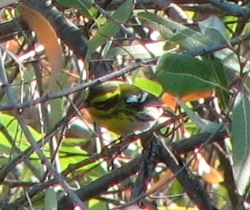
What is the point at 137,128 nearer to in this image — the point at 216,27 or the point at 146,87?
the point at 146,87

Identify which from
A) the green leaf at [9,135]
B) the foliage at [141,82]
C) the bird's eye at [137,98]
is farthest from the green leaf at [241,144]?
the green leaf at [9,135]

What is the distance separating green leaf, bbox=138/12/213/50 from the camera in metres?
1.50

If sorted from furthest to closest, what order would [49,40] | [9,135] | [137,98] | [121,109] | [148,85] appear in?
1. [148,85]
2. [9,135]
3. [121,109]
4. [137,98]
5. [49,40]

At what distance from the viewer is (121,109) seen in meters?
2.44

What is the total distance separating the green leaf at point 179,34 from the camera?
1.50 meters

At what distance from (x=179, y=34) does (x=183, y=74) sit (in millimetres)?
93

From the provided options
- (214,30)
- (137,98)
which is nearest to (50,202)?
(214,30)

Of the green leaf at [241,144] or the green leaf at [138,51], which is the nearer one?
the green leaf at [241,144]

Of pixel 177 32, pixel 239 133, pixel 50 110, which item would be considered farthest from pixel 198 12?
pixel 239 133

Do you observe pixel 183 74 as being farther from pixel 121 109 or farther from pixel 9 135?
pixel 9 135

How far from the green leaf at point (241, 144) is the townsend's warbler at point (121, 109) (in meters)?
0.87

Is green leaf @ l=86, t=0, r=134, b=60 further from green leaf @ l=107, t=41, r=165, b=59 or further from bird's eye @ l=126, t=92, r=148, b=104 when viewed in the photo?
bird's eye @ l=126, t=92, r=148, b=104

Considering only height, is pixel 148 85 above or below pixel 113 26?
below

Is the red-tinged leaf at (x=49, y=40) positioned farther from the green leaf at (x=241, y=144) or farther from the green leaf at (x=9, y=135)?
the green leaf at (x=9, y=135)
